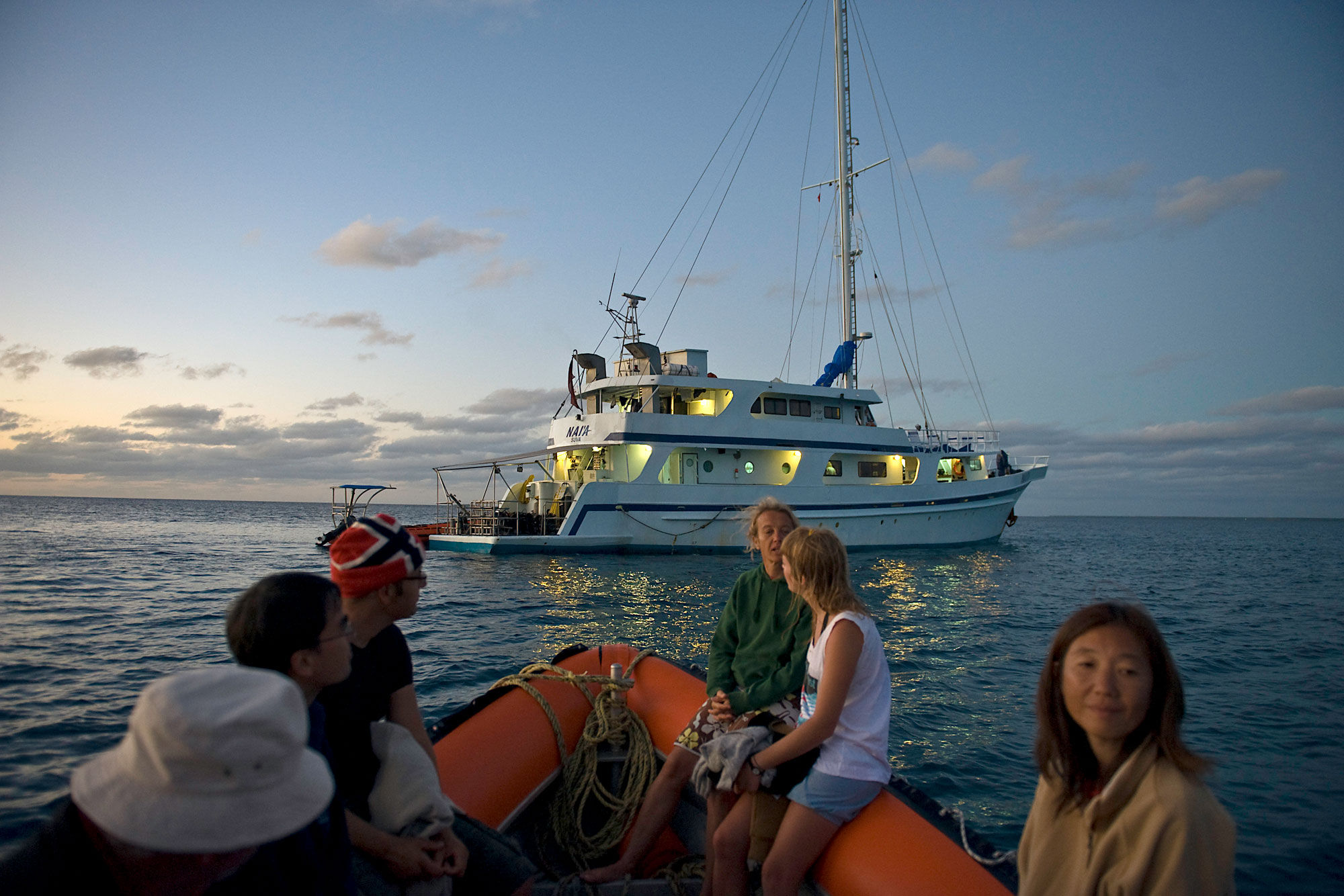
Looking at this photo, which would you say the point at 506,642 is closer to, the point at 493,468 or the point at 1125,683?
the point at 1125,683

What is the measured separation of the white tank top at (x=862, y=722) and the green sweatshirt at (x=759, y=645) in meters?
0.33

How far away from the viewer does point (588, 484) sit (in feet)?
66.4

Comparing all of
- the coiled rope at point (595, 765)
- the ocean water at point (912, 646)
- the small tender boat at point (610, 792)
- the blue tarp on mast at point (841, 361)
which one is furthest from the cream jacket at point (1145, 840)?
the blue tarp on mast at point (841, 361)

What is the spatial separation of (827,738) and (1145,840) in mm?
1376

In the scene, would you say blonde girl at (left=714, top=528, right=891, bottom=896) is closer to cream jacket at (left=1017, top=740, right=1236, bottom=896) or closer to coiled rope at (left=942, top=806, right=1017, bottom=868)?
coiled rope at (left=942, top=806, right=1017, bottom=868)

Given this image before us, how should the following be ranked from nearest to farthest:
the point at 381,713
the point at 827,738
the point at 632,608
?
the point at 381,713 < the point at 827,738 < the point at 632,608

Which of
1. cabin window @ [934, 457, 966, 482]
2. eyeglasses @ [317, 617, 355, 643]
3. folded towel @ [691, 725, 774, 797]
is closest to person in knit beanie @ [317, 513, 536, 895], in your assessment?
eyeglasses @ [317, 617, 355, 643]

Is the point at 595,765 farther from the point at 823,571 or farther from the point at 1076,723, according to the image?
the point at 1076,723

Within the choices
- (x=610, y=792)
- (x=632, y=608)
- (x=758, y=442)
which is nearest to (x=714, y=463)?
(x=758, y=442)

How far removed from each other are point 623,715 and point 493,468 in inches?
809

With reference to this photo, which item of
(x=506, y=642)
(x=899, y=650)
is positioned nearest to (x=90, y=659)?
(x=506, y=642)

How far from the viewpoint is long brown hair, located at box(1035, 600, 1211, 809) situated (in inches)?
55.1

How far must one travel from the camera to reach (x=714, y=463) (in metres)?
22.2

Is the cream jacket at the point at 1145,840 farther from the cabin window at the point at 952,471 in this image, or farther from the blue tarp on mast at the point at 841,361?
the cabin window at the point at 952,471
